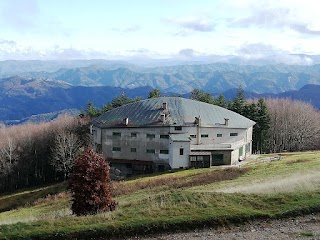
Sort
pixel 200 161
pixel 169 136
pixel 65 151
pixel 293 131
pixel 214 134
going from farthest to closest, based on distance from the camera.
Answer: pixel 293 131, pixel 65 151, pixel 214 134, pixel 169 136, pixel 200 161

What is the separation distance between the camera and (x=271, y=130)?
288 feet

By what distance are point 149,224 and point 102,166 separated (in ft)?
18.9

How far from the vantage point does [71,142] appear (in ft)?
225

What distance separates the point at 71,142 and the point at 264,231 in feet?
183

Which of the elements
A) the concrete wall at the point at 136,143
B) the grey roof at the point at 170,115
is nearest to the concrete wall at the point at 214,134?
the grey roof at the point at 170,115

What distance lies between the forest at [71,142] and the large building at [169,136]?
8.99m

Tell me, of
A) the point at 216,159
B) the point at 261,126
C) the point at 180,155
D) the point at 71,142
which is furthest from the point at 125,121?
the point at 261,126

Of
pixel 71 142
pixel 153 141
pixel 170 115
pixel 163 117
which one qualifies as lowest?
pixel 71 142

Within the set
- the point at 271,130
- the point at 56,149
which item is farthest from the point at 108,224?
the point at 271,130

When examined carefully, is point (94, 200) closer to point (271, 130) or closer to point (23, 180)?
point (23, 180)

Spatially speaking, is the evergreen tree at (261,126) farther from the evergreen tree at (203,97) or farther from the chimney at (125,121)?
the chimney at (125,121)

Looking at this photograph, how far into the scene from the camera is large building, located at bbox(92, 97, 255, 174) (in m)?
51.8

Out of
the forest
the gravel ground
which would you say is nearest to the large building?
the forest

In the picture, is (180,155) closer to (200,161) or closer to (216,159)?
(200,161)
